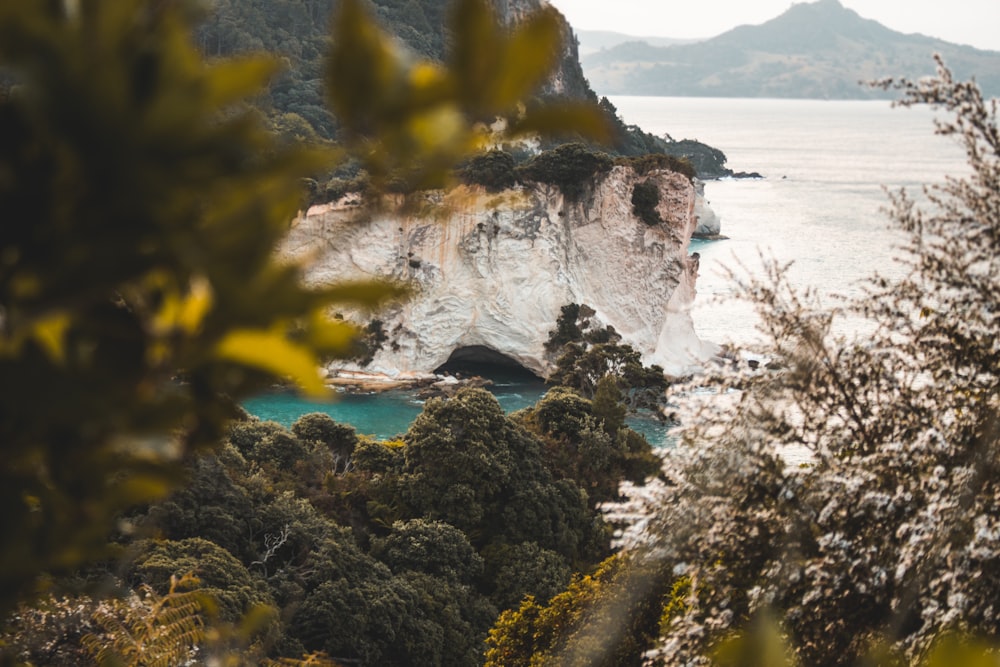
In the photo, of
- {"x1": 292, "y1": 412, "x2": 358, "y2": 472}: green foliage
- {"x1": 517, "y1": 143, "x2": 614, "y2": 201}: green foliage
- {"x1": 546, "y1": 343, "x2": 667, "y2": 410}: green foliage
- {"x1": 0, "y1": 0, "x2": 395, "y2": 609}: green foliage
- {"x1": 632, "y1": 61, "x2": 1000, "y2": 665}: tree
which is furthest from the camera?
{"x1": 517, "y1": 143, "x2": 614, "y2": 201}: green foliage

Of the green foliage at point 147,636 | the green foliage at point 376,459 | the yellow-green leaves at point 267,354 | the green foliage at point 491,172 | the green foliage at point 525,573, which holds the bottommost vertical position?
the green foliage at point 525,573

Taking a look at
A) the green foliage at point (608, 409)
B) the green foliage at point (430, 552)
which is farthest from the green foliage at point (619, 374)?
the green foliage at point (430, 552)

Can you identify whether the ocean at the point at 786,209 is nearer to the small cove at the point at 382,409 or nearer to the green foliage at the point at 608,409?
the small cove at the point at 382,409

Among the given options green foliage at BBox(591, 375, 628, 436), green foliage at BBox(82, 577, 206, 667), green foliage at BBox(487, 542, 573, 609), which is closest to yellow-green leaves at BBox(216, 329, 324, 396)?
green foliage at BBox(82, 577, 206, 667)

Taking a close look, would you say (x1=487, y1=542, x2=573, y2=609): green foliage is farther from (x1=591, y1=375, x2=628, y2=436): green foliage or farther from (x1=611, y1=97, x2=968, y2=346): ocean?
(x1=591, y1=375, x2=628, y2=436): green foliage

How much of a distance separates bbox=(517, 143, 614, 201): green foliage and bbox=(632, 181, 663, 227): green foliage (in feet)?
3.92

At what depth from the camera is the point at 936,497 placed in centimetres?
370

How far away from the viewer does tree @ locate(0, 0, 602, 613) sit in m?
0.53

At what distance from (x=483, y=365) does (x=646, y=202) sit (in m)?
7.42

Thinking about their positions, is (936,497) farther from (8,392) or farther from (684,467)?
(8,392)

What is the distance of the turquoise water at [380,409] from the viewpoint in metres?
22.8

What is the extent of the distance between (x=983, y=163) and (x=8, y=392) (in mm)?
4754

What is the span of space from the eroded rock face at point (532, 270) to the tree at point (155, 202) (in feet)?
83.3

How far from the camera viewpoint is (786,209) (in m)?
56.8
